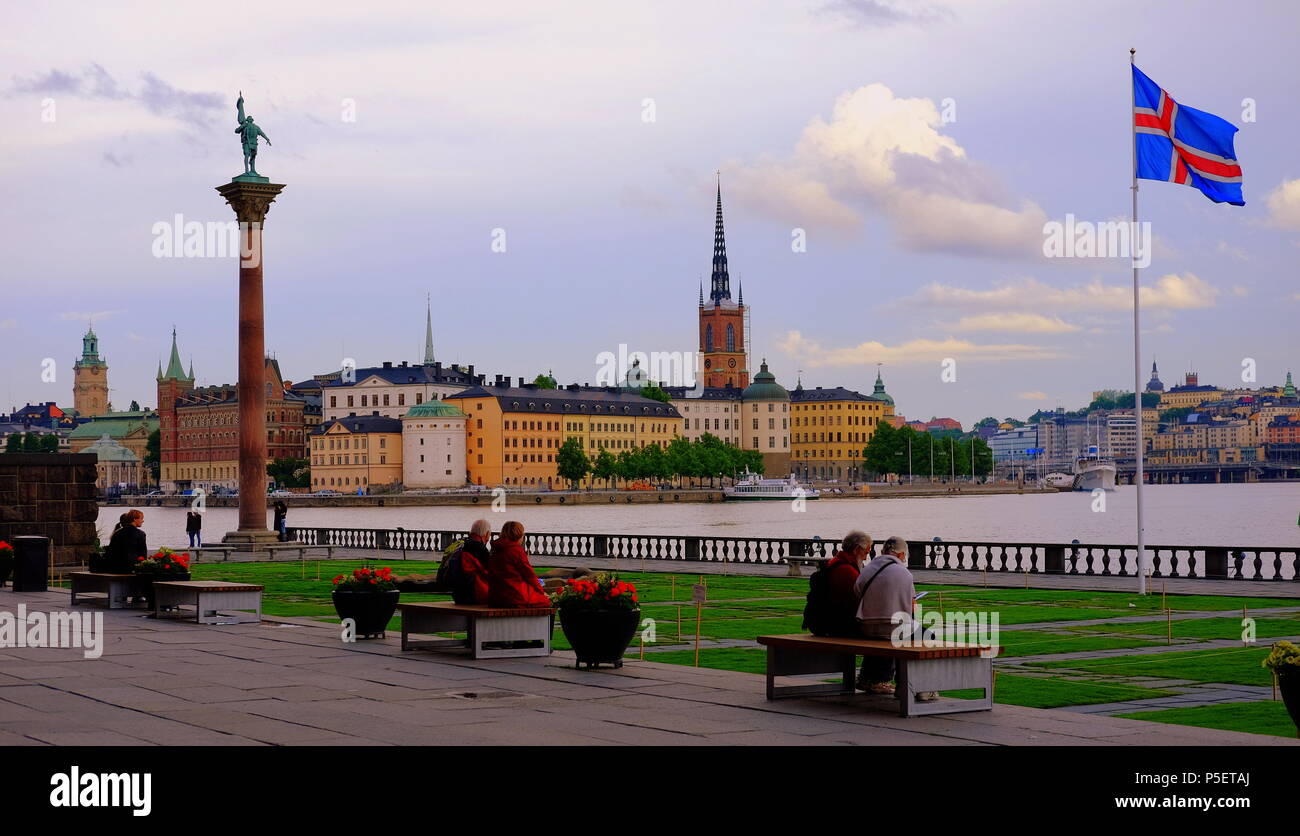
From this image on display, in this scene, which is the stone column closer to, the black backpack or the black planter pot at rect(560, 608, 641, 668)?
the black planter pot at rect(560, 608, 641, 668)

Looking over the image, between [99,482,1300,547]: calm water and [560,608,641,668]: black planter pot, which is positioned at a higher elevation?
[560,608,641,668]: black planter pot

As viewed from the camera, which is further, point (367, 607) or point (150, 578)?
point (150, 578)

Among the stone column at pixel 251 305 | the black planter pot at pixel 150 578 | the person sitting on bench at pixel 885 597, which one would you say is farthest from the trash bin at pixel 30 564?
the person sitting on bench at pixel 885 597

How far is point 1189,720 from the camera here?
13.8 metres

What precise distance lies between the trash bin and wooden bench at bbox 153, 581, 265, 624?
21.9 feet

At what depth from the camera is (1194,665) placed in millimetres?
18609

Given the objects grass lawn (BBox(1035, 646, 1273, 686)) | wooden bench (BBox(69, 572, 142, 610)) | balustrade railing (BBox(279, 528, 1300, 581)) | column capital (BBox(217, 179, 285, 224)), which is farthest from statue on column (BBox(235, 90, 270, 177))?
grass lawn (BBox(1035, 646, 1273, 686))

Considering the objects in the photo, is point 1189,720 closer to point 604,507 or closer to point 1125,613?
point 1125,613

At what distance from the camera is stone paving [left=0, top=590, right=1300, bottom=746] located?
A: 1211cm

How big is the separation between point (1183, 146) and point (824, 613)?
694 inches

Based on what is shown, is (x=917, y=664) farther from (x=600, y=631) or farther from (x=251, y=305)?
(x=251, y=305)

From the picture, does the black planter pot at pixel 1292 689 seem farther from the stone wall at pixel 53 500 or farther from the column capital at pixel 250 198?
the column capital at pixel 250 198

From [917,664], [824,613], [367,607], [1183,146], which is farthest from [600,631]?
[1183,146]
